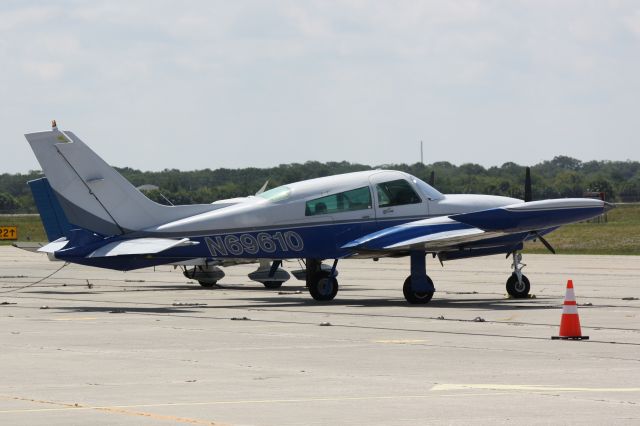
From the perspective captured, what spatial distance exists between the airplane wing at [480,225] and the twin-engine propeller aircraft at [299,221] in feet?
0.07

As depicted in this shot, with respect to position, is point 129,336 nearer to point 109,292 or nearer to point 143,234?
point 143,234

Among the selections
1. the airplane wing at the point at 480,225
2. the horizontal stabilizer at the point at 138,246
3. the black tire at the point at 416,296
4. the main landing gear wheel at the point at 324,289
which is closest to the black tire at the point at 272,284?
the main landing gear wheel at the point at 324,289

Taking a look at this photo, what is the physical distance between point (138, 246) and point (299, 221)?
348cm

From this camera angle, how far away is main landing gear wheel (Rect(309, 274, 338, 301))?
1042 inches

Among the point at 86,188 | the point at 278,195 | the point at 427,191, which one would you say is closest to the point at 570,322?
the point at 427,191

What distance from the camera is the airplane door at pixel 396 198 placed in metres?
25.8

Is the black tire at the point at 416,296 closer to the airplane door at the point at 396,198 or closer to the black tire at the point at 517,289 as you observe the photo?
the airplane door at the point at 396,198

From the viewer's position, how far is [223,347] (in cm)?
1673

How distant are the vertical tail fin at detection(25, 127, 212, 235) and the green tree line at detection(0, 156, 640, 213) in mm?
32286

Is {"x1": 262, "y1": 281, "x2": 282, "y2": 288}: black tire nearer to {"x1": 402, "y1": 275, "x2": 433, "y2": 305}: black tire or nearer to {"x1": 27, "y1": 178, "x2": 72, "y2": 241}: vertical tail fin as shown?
{"x1": 27, "y1": 178, "x2": 72, "y2": 241}: vertical tail fin

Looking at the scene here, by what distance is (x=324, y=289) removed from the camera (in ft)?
86.8

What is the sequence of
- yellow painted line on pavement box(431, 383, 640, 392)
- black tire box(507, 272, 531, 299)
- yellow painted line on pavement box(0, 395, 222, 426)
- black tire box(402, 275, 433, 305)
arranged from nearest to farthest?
yellow painted line on pavement box(0, 395, 222, 426) < yellow painted line on pavement box(431, 383, 640, 392) < black tire box(402, 275, 433, 305) < black tire box(507, 272, 531, 299)

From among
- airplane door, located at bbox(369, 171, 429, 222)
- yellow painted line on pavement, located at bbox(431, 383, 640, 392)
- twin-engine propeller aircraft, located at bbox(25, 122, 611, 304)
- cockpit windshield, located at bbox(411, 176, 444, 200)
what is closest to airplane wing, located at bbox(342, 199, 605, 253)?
twin-engine propeller aircraft, located at bbox(25, 122, 611, 304)

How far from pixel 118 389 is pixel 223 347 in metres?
4.25
